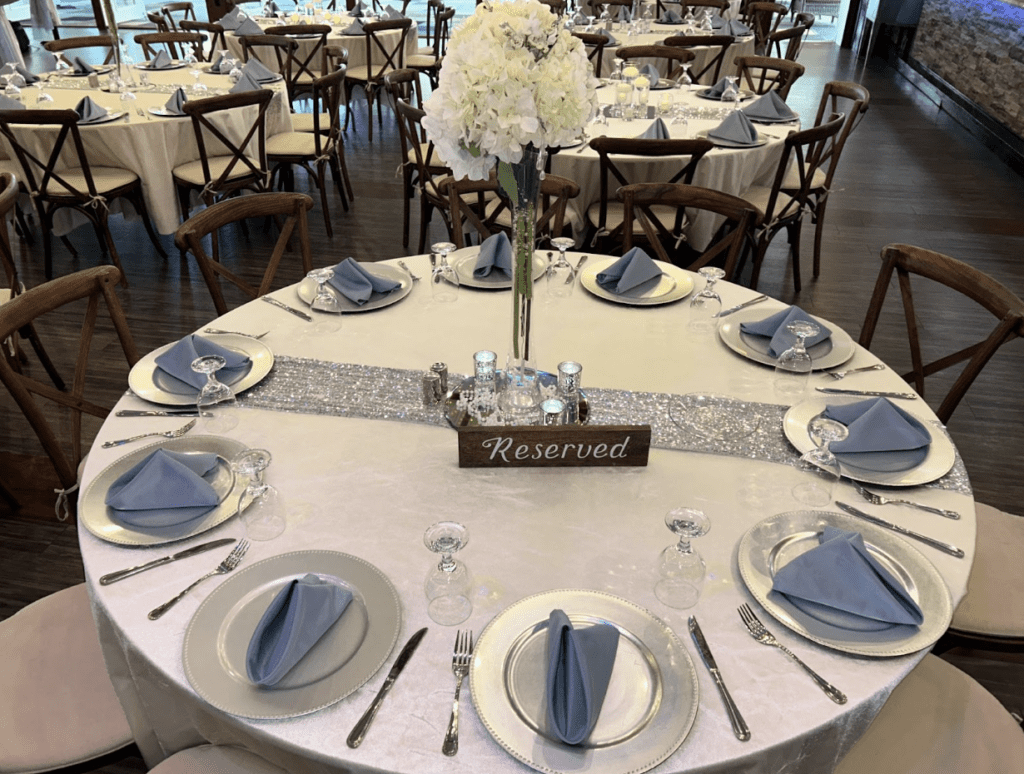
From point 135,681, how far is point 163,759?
229mm

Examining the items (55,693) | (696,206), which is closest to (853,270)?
(696,206)

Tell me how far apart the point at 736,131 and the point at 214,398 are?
123 inches

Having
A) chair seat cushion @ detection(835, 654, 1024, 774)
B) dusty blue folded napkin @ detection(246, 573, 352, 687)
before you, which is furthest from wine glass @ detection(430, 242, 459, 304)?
chair seat cushion @ detection(835, 654, 1024, 774)

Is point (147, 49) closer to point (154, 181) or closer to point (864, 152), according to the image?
point (154, 181)

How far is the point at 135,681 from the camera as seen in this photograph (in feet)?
3.92

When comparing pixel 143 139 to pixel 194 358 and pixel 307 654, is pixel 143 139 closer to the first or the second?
pixel 194 358

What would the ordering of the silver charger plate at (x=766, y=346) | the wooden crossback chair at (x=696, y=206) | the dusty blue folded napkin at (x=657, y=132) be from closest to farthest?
the silver charger plate at (x=766, y=346) < the wooden crossback chair at (x=696, y=206) < the dusty blue folded napkin at (x=657, y=132)

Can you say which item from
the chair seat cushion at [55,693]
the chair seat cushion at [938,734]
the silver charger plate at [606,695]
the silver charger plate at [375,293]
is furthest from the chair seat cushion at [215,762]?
the silver charger plate at [375,293]

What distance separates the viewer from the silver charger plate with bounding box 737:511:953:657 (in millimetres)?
1101

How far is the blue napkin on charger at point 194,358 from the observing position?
165 cm

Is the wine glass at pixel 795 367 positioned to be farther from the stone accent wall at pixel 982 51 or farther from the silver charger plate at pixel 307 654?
the stone accent wall at pixel 982 51

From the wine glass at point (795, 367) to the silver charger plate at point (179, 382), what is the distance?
117cm

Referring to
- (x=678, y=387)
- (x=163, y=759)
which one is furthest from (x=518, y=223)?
(x=163, y=759)

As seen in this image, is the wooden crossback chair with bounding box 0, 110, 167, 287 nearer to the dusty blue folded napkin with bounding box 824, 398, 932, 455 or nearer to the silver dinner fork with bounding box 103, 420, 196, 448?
the silver dinner fork with bounding box 103, 420, 196, 448
